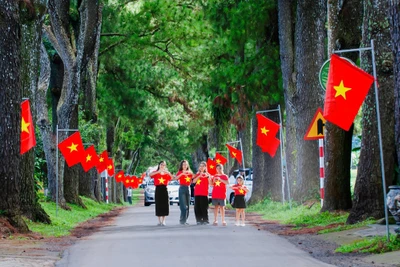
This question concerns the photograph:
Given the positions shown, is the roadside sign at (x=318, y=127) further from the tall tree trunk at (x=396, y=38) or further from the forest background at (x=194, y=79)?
the tall tree trunk at (x=396, y=38)

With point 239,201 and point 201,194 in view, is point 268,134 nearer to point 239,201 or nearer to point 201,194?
point 201,194

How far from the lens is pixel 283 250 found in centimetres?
1584

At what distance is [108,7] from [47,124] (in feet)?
33.2

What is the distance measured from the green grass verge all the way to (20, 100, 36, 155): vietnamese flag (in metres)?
8.34

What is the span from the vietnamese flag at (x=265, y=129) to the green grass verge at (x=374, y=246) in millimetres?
15322

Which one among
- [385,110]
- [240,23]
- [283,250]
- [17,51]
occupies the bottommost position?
[283,250]

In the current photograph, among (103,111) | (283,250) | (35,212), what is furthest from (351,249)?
(103,111)

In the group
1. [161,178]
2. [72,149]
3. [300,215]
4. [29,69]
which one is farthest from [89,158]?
[29,69]

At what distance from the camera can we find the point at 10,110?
19.4 metres

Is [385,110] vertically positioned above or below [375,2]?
below

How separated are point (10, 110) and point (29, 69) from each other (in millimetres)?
2939

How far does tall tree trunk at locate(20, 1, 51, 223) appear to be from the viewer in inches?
867

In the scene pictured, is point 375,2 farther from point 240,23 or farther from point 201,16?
point 201,16

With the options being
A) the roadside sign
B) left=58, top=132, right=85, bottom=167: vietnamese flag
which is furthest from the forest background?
left=58, top=132, right=85, bottom=167: vietnamese flag
